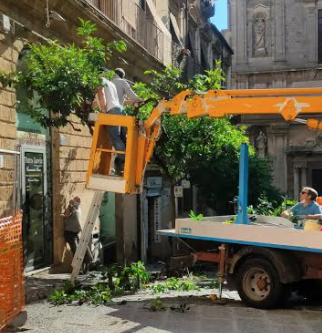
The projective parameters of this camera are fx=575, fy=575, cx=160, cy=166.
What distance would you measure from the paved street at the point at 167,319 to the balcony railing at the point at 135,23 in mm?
9040

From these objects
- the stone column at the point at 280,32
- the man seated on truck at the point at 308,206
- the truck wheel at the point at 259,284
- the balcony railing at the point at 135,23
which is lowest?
the truck wheel at the point at 259,284

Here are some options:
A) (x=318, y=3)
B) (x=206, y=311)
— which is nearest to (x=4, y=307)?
(x=206, y=311)

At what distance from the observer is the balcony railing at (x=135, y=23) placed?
51.5 feet

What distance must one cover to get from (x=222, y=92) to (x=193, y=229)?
2.16 meters

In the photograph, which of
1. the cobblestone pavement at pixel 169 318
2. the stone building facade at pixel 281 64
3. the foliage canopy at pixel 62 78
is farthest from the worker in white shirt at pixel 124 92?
the stone building facade at pixel 281 64

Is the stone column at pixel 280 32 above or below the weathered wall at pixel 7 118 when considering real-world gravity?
above

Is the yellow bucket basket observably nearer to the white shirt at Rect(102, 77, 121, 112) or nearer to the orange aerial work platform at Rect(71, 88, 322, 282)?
the orange aerial work platform at Rect(71, 88, 322, 282)

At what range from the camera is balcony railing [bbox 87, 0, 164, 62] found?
15711 millimetres

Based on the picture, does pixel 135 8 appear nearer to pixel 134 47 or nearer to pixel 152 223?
pixel 134 47

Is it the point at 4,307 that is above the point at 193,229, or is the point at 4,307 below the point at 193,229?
below

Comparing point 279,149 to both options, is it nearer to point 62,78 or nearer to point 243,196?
point 62,78

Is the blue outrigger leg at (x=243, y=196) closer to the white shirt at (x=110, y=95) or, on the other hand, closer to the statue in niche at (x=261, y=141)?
the white shirt at (x=110, y=95)

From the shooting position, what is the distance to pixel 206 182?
731 inches

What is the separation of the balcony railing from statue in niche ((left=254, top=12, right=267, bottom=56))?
16.0 m
